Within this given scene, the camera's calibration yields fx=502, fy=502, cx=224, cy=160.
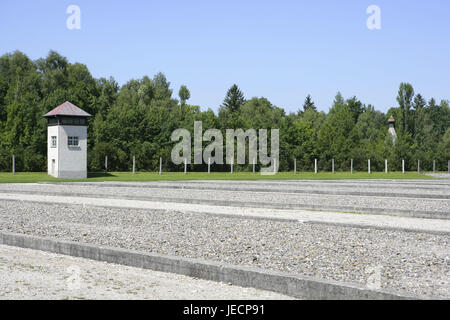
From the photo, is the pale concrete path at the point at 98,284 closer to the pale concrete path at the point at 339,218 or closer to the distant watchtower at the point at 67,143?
the pale concrete path at the point at 339,218

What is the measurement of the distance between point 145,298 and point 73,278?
143cm

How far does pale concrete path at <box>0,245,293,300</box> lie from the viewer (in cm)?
562

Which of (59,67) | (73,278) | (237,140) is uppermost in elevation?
(59,67)

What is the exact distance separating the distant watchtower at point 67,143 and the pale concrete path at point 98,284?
101ft

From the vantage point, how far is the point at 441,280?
579cm

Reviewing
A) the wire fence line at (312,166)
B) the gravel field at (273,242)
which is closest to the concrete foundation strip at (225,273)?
the gravel field at (273,242)

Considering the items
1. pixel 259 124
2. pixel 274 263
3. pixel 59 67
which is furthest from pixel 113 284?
pixel 59 67

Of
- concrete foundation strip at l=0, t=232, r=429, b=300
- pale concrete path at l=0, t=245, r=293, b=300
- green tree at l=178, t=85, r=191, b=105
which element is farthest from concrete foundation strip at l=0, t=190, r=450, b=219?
green tree at l=178, t=85, r=191, b=105

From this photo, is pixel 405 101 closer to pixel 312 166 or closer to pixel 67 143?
pixel 312 166

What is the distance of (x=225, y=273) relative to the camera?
6.32 m

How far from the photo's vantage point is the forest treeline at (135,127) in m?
50.3

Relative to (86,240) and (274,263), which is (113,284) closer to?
(274,263)

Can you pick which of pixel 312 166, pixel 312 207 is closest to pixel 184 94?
pixel 312 166

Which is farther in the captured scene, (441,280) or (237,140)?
(237,140)
